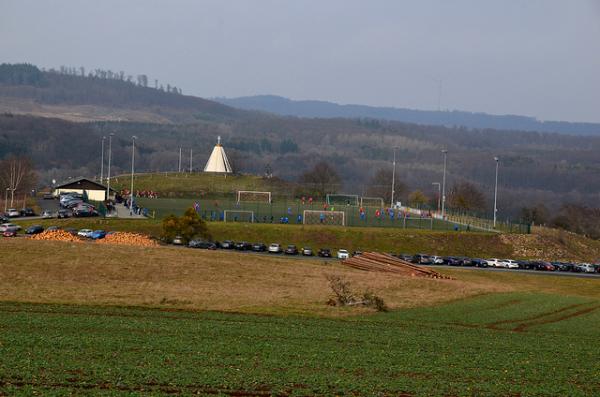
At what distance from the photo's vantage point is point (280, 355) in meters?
23.9

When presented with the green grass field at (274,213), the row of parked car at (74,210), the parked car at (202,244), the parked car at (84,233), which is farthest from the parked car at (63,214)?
the parked car at (202,244)

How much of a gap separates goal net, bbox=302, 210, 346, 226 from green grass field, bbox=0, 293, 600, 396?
45.6 m

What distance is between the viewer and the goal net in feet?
264

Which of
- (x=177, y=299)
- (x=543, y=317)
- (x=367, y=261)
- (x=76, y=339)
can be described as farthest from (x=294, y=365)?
(x=367, y=261)

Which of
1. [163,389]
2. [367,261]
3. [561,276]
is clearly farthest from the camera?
[561,276]

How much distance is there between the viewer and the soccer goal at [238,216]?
7925 centimetres

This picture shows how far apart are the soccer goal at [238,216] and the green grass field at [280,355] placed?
4530cm

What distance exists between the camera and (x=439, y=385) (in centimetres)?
2122

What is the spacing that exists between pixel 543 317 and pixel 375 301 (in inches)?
278

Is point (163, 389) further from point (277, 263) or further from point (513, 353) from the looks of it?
point (277, 263)

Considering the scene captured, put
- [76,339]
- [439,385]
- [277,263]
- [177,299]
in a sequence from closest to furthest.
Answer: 1. [439,385]
2. [76,339]
3. [177,299]
4. [277,263]

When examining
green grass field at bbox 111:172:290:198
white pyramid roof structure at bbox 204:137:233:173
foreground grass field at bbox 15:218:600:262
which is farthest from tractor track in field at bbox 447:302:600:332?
white pyramid roof structure at bbox 204:137:233:173

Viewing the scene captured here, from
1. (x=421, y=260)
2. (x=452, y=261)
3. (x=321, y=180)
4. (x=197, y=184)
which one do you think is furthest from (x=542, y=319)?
(x=321, y=180)

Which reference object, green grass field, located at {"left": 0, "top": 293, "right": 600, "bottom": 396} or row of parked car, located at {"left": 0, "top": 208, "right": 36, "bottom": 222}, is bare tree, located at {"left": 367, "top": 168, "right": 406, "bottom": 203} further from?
green grass field, located at {"left": 0, "top": 293, "right": 600, "bottom": 396}
